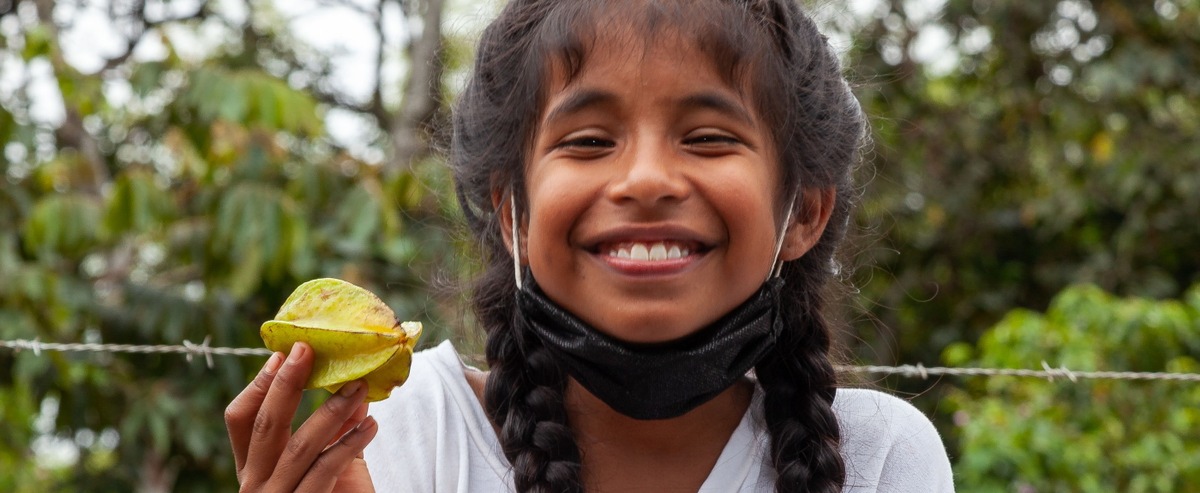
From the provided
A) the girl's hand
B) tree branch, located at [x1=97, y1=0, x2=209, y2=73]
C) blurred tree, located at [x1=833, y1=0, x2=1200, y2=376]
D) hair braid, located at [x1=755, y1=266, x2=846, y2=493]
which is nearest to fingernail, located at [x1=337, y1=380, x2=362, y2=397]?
the girl's hand

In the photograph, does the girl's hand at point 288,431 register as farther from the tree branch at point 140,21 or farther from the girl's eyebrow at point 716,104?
the tree branch at point 140,21

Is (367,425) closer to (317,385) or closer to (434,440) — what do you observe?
(317,385)

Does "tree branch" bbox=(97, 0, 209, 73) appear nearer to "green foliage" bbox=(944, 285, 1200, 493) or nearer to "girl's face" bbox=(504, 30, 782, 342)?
"green foliage" bbox=(944, 285, 1200, 493)

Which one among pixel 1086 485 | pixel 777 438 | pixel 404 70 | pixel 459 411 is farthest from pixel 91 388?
pixel 404 70

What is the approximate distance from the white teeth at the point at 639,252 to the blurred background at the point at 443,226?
0.52 metres

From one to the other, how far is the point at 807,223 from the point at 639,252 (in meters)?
0.37

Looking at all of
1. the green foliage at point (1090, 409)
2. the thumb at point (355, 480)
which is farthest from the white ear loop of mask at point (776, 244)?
the green foliage at point (1090, 409)

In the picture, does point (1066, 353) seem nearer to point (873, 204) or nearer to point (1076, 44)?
point (873, 204)

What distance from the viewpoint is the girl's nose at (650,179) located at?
5.30 feet

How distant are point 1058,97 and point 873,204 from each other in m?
0.95

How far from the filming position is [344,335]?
1.53 meters

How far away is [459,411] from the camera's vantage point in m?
1.89

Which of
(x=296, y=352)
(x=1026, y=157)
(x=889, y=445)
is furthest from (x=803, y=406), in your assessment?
(x=1026, y=157)

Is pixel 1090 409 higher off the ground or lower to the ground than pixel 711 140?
lower
